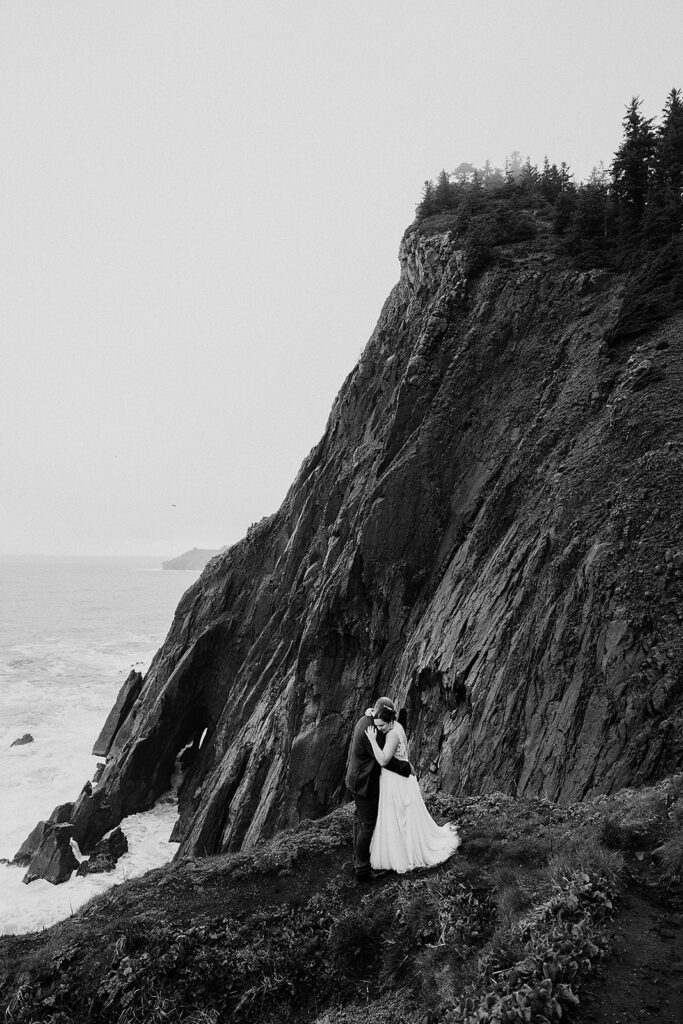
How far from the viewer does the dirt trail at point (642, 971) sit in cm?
418

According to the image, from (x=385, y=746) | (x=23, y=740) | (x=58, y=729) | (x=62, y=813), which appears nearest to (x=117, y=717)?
(x=23, y=740)

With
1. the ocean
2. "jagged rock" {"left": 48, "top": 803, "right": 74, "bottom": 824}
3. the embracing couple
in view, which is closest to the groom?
the embracing couple

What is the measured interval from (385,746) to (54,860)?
2052 centimetres

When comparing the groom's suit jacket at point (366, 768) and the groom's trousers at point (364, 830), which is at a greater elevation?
the groom's suit jacket at point (366, 768)

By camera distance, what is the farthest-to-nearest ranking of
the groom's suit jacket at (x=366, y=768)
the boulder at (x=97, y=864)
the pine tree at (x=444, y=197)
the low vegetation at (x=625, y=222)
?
the pine tree at (x=444, y=197)
the boulder at (x=97, y=864)
the low vegetation at (x=625, y=222)
the groom's suit jacket at (x=366, y=768)

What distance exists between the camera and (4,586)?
138m

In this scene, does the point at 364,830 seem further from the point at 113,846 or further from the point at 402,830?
the point at 113,846

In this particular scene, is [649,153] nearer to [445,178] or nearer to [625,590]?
[445,178]

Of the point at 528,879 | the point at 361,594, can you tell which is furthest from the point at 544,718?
the point at 361,594

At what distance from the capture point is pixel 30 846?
22516 millimetres

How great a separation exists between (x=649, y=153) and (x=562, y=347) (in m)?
11.6

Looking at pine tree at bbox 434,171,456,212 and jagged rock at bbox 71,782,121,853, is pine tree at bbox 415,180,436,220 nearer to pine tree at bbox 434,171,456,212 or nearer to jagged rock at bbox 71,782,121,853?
pine tree at bbox 434,171,456,212

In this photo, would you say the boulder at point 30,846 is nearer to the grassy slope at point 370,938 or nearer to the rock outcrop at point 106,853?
the rock outcrop at point 106,853

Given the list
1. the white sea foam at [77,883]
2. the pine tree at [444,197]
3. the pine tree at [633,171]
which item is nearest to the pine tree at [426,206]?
the pine tree at [444,197]
